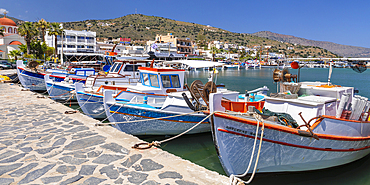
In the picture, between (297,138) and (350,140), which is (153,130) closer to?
(297,138)

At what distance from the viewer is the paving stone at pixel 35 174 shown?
4.23 m

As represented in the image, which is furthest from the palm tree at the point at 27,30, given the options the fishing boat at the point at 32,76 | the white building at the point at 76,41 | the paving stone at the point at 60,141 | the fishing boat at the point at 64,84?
the paving stone at the point at 60,141

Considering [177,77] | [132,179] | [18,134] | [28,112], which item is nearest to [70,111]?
[28,112]

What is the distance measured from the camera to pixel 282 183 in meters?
6.49

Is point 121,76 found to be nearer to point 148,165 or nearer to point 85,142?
point 85,142

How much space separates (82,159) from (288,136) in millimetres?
4774

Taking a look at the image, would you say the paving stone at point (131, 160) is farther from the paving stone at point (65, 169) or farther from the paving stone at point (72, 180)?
the paving stone at point (65, 169)

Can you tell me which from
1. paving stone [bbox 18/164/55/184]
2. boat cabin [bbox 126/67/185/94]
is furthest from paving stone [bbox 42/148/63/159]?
boat cabin [bbox 126/67/185/94]

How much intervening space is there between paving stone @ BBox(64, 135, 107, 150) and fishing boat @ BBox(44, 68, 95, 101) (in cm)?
1146

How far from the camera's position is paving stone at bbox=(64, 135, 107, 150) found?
5777 millimetres

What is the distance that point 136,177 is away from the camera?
4375mm

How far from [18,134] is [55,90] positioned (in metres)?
12.6

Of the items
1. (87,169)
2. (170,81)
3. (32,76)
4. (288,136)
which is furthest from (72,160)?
(32,76)

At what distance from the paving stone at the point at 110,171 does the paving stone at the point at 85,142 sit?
4.65 ft
